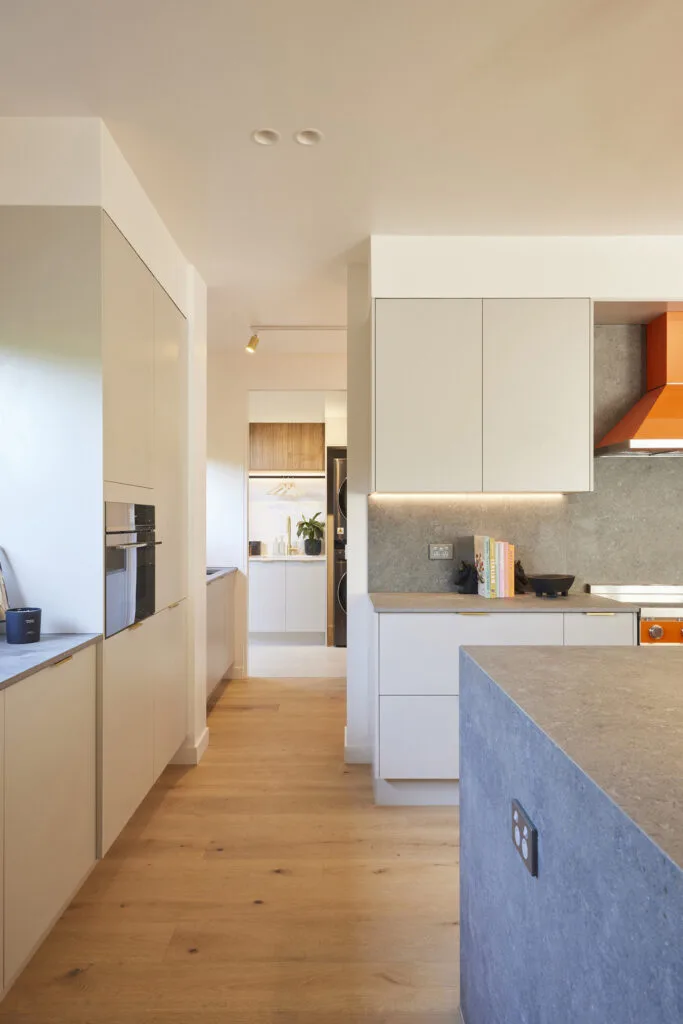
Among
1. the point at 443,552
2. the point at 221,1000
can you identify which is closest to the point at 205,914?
the point at 221,1000

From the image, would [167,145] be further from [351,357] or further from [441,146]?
[351,357]

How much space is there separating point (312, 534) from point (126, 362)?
4.90 metres

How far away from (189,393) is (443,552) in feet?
5.23

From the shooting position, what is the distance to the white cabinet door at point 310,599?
6.98 m

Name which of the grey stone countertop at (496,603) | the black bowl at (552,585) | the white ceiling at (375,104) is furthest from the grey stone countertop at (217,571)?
the white ceiling at (375,104)

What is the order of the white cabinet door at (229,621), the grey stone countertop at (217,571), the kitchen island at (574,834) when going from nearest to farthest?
the kitchen island at (574,834), the grey stone countertop at (217,571), the white cabinet door at (229,621)

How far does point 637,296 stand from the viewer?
323 cm

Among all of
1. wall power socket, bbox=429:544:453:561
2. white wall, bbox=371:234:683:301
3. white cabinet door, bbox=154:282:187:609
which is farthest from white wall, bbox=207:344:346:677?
white wall, bbox=371:234:683:301

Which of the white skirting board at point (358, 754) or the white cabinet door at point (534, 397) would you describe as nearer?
the white cabinet door at point (534, 397)

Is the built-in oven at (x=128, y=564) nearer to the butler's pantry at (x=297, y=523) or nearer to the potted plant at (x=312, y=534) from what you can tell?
the butler's pantry at (x=297, y=523)

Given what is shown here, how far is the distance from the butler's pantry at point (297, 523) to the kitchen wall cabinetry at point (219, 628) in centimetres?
145

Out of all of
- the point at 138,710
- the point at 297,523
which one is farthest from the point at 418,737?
the point at 297,523

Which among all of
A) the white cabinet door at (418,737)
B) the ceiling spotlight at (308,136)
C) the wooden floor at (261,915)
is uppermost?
the ceiling spotlight at (308,136)

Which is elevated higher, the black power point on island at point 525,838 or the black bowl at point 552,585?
the black bowl at point 552,585
